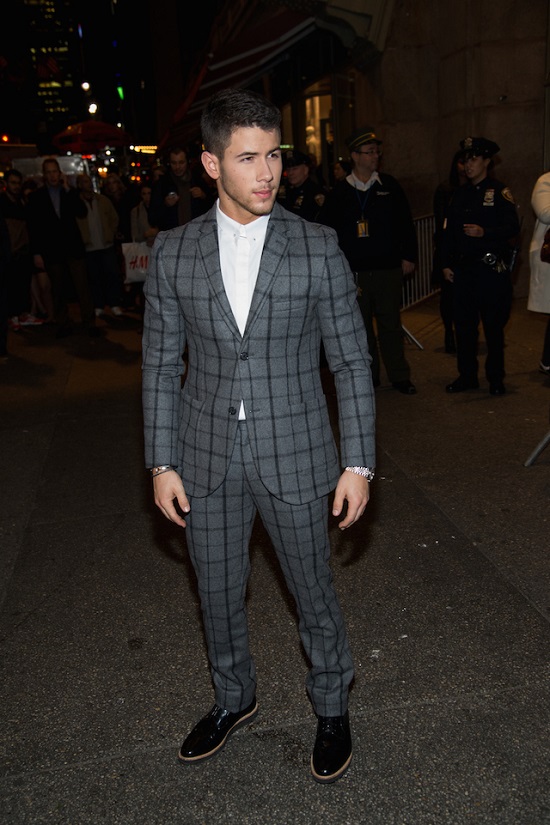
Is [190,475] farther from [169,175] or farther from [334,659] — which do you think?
[169,175]

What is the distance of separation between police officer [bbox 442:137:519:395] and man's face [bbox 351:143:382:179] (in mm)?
742

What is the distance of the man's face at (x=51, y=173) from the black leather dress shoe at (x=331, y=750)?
9.63 meters

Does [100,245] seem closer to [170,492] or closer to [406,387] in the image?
[406,387]

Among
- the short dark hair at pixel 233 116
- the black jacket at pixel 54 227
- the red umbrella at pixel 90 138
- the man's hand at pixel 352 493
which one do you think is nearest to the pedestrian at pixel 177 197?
the black jacket at pixel 54 227

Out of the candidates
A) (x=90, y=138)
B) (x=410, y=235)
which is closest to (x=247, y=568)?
(x=410, y=235)

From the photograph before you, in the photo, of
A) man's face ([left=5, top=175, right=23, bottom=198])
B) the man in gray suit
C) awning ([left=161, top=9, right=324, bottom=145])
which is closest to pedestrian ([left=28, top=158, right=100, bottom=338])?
man's face ([left=5, top=175, right=23, bottom=198])

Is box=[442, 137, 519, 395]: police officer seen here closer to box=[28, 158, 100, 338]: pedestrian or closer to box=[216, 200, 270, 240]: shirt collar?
box=[216, 200, 270, 240]: shirt collar

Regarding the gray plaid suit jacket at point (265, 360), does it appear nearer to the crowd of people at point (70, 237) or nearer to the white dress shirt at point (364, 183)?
the white dress shirt at point (364, 183)

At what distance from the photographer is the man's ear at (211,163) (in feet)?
7.51

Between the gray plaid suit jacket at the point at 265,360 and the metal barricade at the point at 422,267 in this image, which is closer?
the gray plaid suit jacket at the point at 265,360

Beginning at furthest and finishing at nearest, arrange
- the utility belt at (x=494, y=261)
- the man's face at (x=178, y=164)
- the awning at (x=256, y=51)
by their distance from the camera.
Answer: the awning at (x=256, y=51)
the man's face at (x=178, y=164)
the utility belt at (x=494, y=261)

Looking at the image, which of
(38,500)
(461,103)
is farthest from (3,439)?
(461,103)

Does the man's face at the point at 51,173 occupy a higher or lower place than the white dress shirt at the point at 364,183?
higher

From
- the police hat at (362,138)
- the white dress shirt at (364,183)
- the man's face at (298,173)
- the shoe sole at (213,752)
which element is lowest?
the shoe sole at (213,752)
